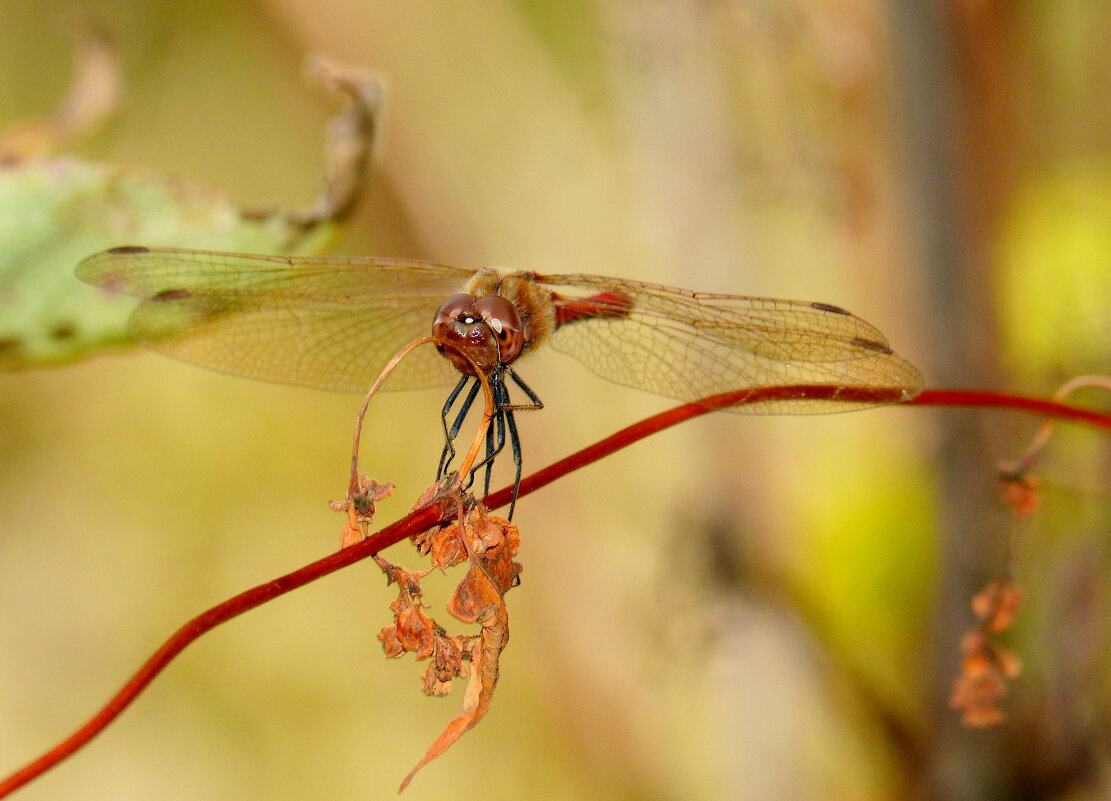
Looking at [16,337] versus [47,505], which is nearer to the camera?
[16,337]

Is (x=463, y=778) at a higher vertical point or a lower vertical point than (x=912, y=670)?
lower

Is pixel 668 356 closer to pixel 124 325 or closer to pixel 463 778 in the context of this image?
pixel 124 325

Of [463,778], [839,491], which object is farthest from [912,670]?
[463,778]

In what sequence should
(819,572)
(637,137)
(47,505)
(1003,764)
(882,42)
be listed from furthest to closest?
(47,505) → (637,137) → (819,572) → (882,42) → (1003,764)

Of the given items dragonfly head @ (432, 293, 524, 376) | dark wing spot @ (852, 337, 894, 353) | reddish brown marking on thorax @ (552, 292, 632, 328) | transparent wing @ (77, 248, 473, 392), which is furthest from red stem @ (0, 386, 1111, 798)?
transparent wing @ (77, 248, 473, 392)

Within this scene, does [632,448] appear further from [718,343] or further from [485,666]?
[485,666]

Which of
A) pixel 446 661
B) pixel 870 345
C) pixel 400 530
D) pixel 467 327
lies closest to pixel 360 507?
pixel 400 530
